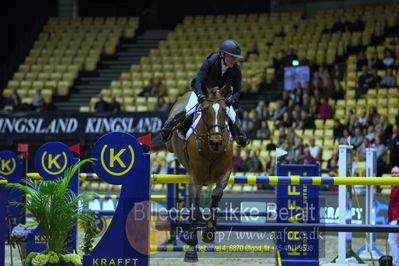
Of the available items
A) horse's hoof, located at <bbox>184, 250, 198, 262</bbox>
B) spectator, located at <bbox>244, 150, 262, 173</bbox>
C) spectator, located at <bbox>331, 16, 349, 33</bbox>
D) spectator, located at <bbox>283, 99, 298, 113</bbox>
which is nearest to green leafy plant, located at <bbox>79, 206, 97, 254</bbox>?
horse's hoof, located at <bbox>184, 250, 198, 262</bbox>

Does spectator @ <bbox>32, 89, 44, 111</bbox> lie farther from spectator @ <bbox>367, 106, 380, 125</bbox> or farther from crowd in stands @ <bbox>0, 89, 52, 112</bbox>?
spectator @ <bbox>367, 106, 380, 125</bbox>

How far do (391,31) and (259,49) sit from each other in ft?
10.5

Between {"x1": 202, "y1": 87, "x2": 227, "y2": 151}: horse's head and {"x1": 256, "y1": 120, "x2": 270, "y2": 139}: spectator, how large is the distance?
8.93 meters

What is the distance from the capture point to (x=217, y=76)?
24.2ft

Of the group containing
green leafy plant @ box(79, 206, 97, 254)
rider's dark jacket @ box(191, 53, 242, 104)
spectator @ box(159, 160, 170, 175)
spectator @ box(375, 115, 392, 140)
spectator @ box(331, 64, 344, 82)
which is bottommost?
spectator @ box(159, 160, 170, 175)

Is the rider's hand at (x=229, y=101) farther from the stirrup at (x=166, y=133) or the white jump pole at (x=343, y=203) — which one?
the white jump pole at (x=343, y=203)

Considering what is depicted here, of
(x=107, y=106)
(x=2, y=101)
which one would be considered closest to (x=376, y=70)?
(x=107, y=106)

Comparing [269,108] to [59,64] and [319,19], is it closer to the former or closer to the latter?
[319,19]

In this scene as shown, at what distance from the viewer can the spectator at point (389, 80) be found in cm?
1625

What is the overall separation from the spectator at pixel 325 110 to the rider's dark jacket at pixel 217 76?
29.3ft

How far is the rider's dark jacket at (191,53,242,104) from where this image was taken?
23.5ft

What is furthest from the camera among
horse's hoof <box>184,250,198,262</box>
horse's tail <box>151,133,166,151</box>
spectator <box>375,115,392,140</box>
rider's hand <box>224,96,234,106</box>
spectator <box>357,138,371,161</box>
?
horse's tail <box>151,133,166,151</box>

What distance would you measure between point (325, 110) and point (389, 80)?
1.51 metres

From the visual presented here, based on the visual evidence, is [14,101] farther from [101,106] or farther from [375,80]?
[375,80]
